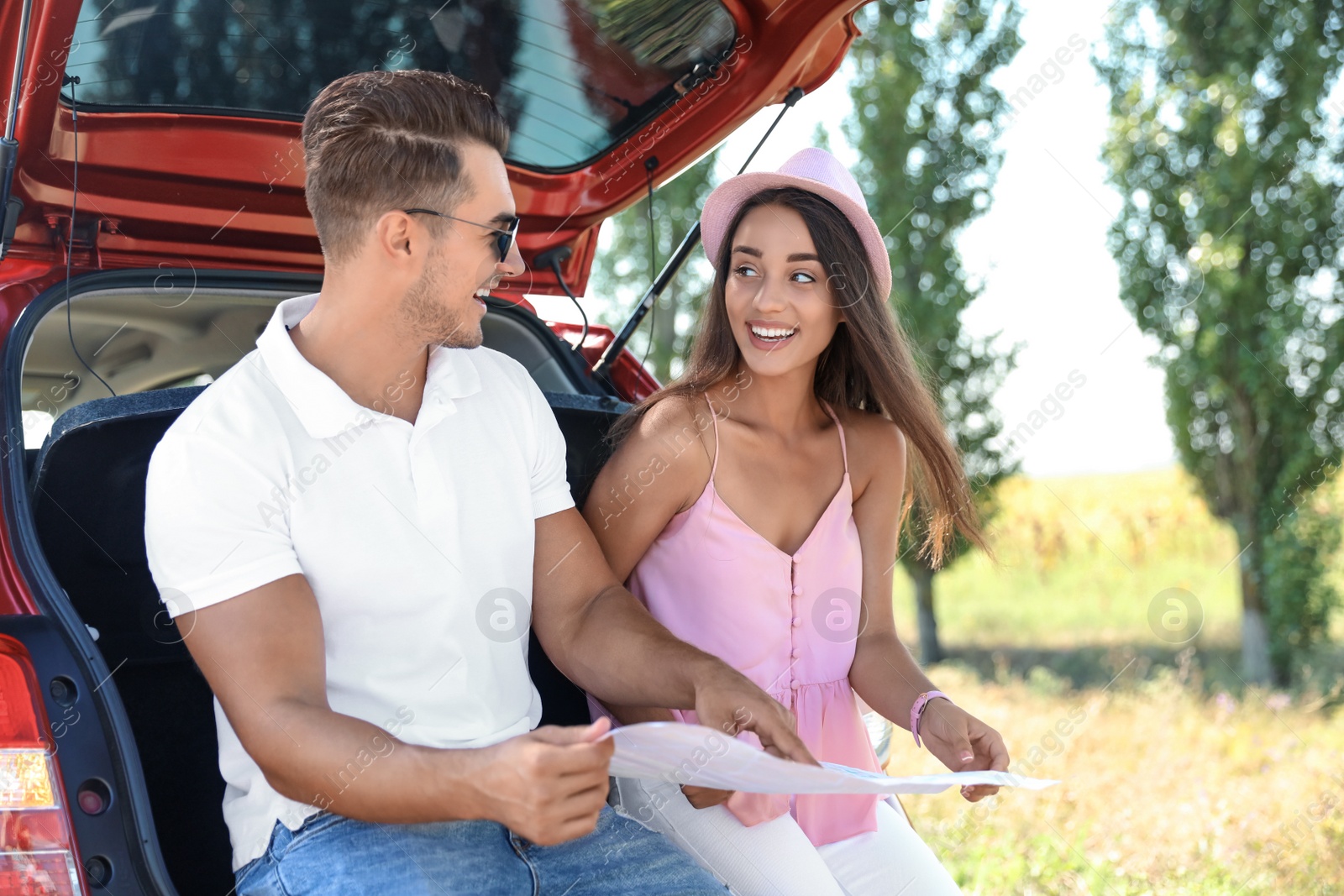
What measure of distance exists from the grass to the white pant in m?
0.78

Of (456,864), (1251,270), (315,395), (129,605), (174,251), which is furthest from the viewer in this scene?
(1251,270)

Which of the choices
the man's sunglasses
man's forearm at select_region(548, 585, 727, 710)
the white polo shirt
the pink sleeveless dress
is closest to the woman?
the pink sleeveless dress

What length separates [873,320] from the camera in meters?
2.21

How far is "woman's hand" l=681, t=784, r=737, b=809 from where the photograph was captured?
1800mm

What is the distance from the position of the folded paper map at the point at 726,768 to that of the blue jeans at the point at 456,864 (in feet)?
0.85

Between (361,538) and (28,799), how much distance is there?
1.62ft

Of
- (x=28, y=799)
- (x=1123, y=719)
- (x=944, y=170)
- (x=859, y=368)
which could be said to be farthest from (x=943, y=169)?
(x=28, y=799)

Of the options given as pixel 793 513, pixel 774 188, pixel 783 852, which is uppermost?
pixel 774 188

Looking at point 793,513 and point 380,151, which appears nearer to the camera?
point 380,151

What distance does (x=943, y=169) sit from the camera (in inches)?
333

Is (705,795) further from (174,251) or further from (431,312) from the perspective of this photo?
(174,251)

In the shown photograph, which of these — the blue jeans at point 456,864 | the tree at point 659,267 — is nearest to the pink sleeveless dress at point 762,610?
the blue jeans at point 456,864

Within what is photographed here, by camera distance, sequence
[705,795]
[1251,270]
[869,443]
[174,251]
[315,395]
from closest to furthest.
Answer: [315,395] → [705,795] → [174,251] → [869,443] → [1251,270]

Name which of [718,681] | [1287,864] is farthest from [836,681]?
[1287,864]
